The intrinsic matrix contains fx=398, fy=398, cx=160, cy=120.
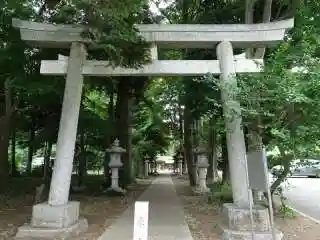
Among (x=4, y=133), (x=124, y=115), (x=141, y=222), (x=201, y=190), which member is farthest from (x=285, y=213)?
(x=124, y=115)

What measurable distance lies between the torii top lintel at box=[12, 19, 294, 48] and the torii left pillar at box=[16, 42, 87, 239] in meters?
0.45

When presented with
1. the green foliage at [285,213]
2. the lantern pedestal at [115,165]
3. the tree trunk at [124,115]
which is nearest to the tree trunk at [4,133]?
the lantern pedestal at [115,165]

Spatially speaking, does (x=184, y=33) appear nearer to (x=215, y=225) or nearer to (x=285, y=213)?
(x=215, y=225)

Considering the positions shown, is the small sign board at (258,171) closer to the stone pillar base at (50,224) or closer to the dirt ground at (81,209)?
the dirt ground at (81,209)

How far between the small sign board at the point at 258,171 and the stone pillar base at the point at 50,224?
3.78 meters

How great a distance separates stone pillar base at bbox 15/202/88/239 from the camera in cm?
775

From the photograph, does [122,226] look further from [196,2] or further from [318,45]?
[196,2]

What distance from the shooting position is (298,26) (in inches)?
436

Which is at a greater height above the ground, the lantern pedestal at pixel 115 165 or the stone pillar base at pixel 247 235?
the lantern pedestal at pixel 115 165

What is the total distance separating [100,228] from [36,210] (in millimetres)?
1764

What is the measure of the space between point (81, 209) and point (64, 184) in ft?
13.0

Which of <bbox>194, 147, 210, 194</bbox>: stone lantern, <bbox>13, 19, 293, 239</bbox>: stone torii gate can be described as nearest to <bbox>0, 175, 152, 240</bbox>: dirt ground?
<bbox>13, 19, 293, 239</bbox>: stone torii gate

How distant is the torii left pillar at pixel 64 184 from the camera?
26.0 feet

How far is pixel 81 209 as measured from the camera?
12.4m
